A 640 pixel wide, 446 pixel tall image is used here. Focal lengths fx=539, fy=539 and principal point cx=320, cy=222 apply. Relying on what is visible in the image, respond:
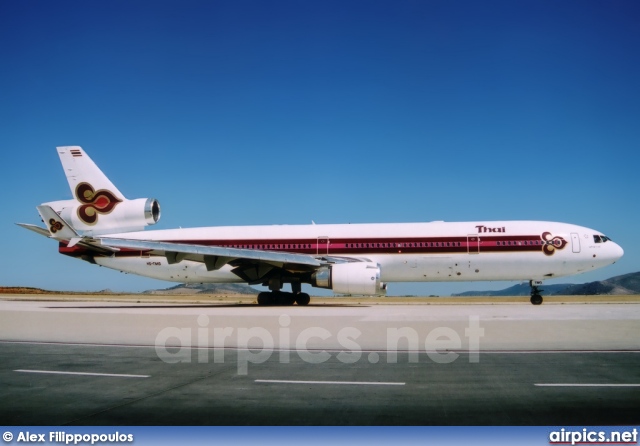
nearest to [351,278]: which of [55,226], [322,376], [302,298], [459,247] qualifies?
[302,298]

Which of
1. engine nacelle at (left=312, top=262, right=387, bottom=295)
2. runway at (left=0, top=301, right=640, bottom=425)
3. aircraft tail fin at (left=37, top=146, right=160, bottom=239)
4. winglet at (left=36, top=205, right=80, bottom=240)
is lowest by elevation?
runway at (left=0, top=301, right=640, bottom=425)

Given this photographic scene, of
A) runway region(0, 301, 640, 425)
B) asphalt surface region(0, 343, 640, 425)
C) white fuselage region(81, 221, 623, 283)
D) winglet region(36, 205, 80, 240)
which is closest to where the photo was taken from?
asphalt surface region(0, 343, 640, 425)

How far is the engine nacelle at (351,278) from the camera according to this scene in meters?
23.3

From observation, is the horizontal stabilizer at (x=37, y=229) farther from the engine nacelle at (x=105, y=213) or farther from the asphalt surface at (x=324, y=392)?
the asphalt surface at (x=324, y=392)

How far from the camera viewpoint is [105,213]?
28.8m

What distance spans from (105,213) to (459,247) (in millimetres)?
18409

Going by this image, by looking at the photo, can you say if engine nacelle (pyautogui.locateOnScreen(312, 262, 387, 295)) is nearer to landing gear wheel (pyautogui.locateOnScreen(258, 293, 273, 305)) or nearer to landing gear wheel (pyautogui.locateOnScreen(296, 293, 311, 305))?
landing gear wheel (pyautogui.locateOnScreen(296, 293, 311, 305))

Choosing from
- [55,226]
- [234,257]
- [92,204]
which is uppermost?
[92,204]

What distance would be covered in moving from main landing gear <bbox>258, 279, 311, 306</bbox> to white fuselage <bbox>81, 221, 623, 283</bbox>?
1.77m

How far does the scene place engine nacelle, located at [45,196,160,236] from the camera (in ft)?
94.0

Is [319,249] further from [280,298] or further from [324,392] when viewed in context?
[324,392]

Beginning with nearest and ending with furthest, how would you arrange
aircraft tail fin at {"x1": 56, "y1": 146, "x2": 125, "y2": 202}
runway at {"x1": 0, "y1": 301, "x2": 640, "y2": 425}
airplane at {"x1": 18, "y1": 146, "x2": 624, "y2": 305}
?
runway at {"x1": 0, "y1": 301, "x2": 640, "y2": 425} → airplane at {"x1": 18, "y1": 146, "x2": 624, "y2": 305} → aircraft tail fin at {"x1": 56, "y1": 146, "x2": 125, "y2": 202}

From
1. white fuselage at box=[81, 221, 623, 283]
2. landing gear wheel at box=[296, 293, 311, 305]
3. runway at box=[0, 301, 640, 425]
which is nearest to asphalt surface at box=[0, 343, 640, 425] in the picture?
runway at box=[0, 301, 640, 425]

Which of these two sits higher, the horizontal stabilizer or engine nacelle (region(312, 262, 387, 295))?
the horizontal stabilizer
